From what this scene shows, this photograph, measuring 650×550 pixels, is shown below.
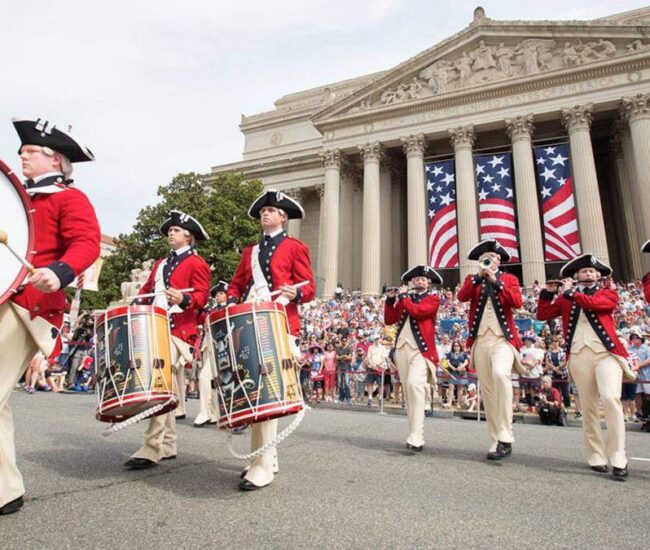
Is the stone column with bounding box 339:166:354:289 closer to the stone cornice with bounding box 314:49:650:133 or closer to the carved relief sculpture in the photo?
the stone cornice with bounding box 314:49:650:133

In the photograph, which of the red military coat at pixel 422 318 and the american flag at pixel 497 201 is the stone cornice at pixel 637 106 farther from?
the red military coat at pixel 422 318

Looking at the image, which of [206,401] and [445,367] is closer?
[206,401]

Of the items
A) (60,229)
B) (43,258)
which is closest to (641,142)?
(60,229)

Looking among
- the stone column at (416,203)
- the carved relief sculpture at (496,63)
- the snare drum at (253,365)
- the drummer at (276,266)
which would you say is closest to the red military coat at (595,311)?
the drummer at (276,266)

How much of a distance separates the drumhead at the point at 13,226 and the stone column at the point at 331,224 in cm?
3171

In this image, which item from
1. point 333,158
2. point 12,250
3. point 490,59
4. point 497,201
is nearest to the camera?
point 12,250

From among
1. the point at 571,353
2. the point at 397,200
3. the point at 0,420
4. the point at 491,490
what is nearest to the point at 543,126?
the point at 397,200

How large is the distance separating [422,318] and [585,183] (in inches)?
1080

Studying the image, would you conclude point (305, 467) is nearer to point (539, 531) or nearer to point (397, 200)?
point (539, 531)

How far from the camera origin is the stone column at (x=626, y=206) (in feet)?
102

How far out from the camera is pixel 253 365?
3.67m

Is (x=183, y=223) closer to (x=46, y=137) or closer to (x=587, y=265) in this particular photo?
(x=46, y=137)

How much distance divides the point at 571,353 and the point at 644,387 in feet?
24.5

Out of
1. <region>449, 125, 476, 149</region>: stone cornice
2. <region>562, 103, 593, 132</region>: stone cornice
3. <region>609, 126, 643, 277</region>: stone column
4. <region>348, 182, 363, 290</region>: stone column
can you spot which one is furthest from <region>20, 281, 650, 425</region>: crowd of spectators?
<region>348, 182, 363, 290</region>: stone column
